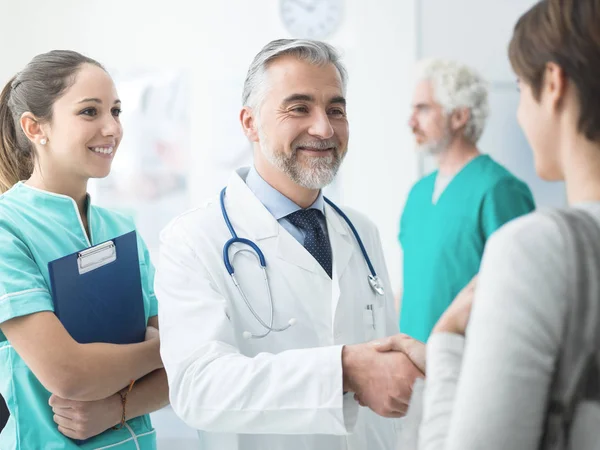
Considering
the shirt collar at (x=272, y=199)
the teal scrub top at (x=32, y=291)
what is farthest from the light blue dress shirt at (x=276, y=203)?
the teal scrub top at (x=32, y=291)

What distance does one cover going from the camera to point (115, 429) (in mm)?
1424

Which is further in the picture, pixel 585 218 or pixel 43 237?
pixel 43 237

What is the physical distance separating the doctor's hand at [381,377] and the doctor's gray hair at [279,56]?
2.03 ft

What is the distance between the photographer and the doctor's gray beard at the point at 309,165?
145cm

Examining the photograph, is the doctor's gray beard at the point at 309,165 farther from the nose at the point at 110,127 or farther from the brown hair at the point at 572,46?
the brown hair at the point at 572,46

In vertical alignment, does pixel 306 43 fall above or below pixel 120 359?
above

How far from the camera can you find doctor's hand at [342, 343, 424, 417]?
3.69ft

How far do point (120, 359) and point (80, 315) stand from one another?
0.12m

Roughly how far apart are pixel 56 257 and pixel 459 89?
196cm

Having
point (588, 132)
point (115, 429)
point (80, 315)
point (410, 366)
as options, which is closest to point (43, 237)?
point (80, 315)

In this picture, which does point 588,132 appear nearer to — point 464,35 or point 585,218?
point 585,218

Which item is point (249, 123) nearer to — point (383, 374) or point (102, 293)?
point (102, 293)

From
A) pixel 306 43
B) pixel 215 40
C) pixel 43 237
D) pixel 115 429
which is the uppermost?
pixel 215 40

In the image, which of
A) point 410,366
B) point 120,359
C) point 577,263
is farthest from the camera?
point 120,359
